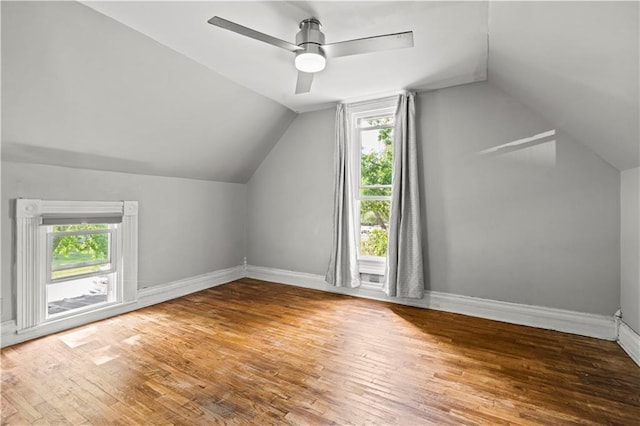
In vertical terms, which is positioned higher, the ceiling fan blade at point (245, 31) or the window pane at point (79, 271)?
the ceiling fan blade at point (245, 31)

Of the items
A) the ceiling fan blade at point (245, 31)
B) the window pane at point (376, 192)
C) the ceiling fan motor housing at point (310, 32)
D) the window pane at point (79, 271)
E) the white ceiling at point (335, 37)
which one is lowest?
the window pane at point (79, 271)

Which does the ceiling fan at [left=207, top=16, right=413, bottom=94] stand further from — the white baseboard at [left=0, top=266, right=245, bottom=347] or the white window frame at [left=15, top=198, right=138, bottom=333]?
the white baseboard at [left=0, top=266, right=245, bottom=347]

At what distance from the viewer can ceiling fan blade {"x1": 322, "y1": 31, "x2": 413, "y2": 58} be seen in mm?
2123

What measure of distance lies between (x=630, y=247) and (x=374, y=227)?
2.47m

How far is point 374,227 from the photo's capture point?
4.25 m

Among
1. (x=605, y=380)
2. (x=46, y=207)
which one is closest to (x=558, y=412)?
(x=605, y=380)

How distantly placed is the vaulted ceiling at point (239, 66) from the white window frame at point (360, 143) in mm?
271

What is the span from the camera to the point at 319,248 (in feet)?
15.0

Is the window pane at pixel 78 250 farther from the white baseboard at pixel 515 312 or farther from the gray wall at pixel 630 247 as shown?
the gray wall at pixel 630 247

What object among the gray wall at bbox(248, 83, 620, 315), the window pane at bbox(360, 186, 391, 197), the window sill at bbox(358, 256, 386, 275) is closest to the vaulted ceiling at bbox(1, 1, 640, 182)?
the gray wall at bbox(248, 83, 620, 315)

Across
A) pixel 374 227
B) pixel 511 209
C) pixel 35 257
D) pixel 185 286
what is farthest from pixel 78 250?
pixel 511 209

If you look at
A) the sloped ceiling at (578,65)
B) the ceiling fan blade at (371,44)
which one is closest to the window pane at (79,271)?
the ceiling fan blade at (371,44)

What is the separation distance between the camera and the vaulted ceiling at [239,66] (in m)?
2.02

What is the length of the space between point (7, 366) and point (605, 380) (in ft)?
14.2
